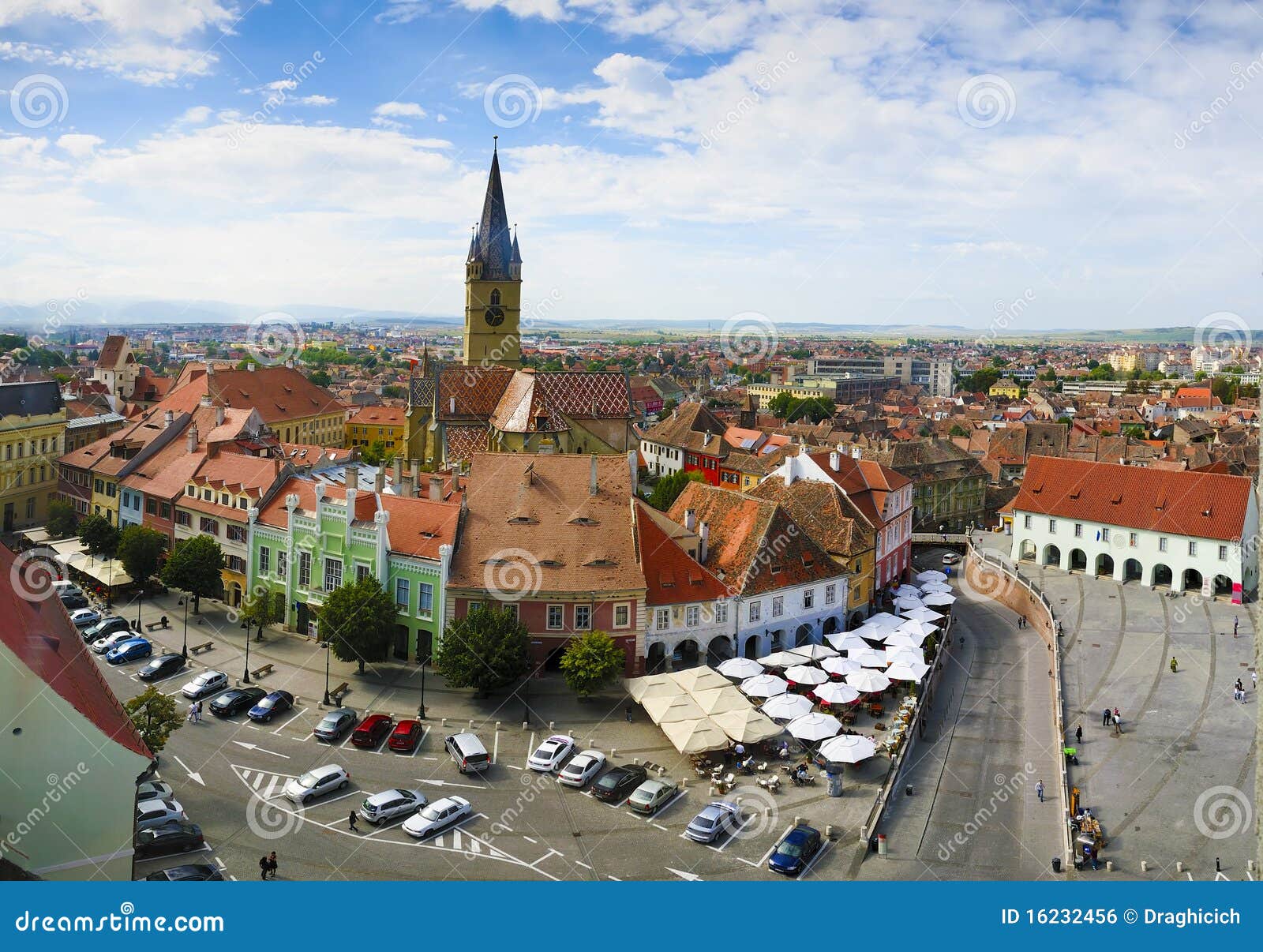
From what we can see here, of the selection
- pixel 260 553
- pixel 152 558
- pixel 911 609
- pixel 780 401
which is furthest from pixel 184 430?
pixel 780 401

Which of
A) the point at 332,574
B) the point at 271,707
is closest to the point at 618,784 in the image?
the point at 271,707

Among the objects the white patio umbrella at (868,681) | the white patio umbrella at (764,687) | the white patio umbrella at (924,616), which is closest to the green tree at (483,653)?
the white patio umbrella at (764,687)

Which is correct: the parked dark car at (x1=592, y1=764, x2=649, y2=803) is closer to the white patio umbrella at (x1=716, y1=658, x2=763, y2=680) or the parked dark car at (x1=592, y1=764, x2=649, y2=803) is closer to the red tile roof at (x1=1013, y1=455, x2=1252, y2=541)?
the white patio umbrella at (x1=716, y1=658, x2=763, y2=680)

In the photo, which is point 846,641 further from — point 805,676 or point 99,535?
point 99,535

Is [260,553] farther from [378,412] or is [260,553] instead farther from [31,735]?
[378,412]

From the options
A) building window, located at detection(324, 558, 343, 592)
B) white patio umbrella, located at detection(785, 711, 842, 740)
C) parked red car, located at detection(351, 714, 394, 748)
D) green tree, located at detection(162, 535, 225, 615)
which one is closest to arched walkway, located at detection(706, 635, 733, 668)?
white patio umbrella, located at detection(785, 711, 842, 740)

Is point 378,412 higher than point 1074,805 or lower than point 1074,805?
higher

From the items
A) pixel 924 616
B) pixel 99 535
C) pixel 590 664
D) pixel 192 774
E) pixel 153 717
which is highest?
pixel 99 535
